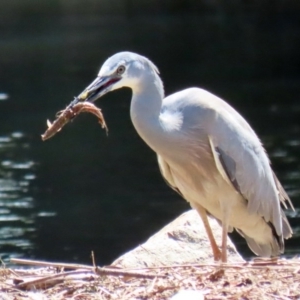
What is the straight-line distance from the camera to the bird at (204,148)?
7.59 meters

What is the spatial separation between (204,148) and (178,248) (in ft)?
4.50

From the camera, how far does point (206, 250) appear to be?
31.3ft

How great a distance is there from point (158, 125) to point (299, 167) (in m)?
13.5

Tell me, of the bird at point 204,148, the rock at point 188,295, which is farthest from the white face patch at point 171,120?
the rock at point 188,295

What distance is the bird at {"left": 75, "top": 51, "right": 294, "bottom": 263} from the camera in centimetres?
759

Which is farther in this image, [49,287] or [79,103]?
[79,103]

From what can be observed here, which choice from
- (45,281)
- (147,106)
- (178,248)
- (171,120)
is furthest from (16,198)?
(45,281)

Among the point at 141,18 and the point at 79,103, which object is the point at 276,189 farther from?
the point at 141,18

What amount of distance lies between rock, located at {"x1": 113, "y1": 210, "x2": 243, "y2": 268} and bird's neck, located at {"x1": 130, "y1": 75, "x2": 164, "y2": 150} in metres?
1.71

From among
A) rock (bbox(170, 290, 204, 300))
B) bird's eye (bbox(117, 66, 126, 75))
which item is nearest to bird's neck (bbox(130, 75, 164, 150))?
bird's eye (bbox(117, 66, 126, 75))

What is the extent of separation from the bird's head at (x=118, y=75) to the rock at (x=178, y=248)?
2077 millimetres

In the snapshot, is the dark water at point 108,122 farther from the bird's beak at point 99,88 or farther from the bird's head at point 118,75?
the bird's beak at point 99,88

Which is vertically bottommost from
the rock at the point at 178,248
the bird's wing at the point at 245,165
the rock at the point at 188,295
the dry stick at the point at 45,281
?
the rock at the point at 188,295

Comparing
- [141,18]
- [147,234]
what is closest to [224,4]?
[141,18]
